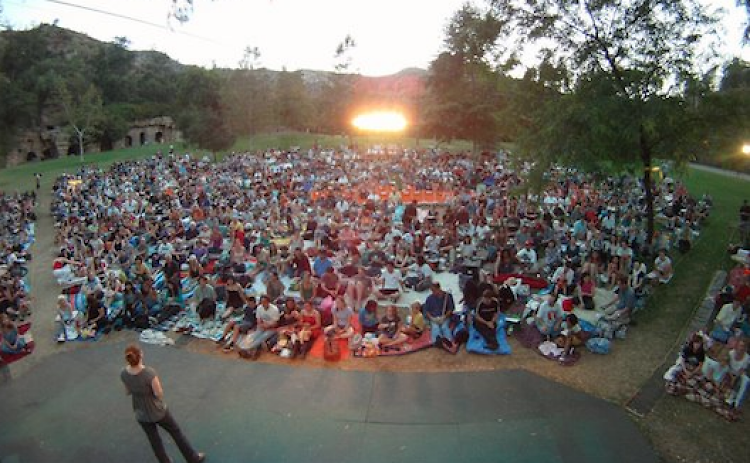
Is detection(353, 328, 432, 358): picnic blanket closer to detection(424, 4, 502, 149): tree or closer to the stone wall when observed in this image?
detection(424, 4, 502, 149): tree

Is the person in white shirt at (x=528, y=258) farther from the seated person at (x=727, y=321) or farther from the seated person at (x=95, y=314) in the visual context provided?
the seated person at (x=95, y=314)

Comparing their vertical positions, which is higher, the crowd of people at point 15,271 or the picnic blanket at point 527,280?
the picnic blanket at point 527,280

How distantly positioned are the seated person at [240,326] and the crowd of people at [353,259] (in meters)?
0.02

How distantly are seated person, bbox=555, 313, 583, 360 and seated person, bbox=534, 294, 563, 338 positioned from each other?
0.18m

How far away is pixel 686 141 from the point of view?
461 inches

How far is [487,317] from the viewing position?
8.57 metres

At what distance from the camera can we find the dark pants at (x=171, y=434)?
202 inches

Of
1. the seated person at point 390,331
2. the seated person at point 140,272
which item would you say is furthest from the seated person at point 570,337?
the seated person at point 140,272

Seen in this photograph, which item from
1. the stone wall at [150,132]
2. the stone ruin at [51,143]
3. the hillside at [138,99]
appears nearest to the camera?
the hillside at [138,99]

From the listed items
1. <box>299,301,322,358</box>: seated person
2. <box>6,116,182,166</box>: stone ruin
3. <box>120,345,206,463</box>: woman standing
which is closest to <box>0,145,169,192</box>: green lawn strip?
<box>6,116,182,166</box>: stone ruin

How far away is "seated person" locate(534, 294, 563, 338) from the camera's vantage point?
845cm

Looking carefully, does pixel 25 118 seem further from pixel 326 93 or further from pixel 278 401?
pixel 278 401

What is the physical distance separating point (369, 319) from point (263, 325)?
6.52 feet

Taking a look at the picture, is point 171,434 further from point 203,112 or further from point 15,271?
point 203,112
